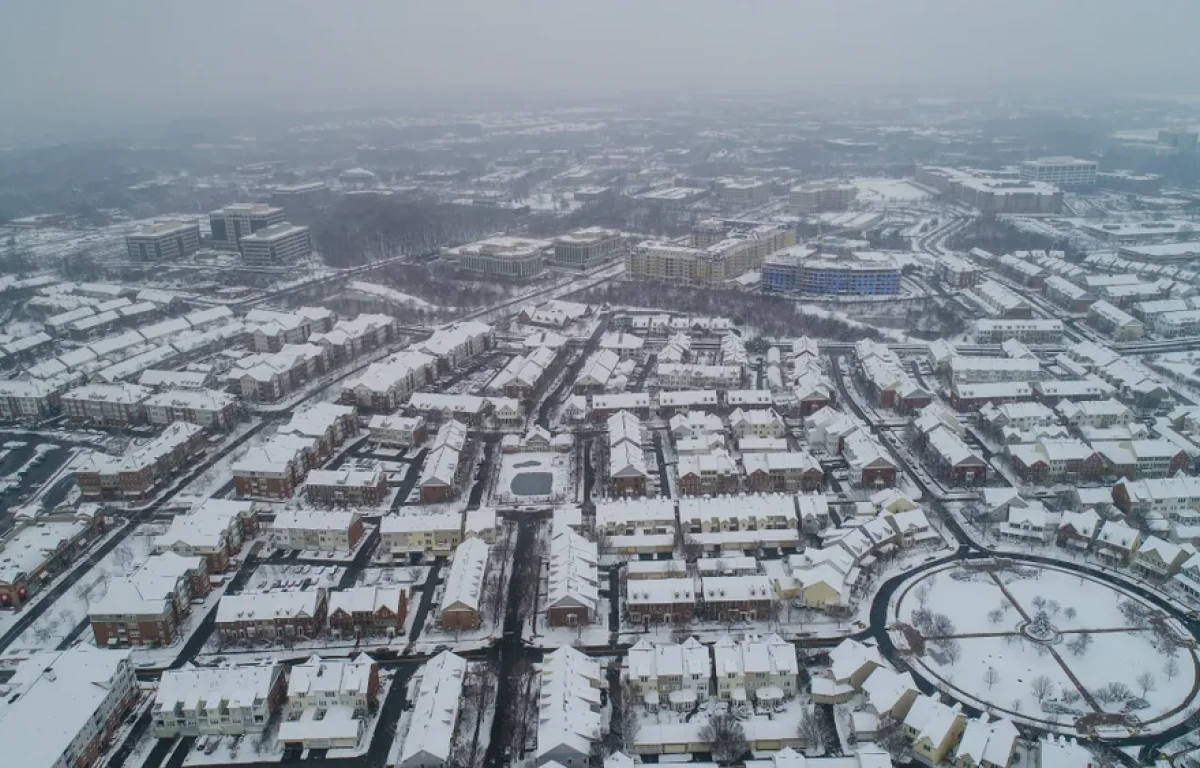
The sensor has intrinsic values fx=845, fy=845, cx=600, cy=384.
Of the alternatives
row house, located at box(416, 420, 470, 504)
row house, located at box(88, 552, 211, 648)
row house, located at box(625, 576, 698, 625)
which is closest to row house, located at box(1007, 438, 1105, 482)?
row house, located at box(625, 576, 698, 625)

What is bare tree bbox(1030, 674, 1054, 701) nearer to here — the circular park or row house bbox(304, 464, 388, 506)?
the circular park

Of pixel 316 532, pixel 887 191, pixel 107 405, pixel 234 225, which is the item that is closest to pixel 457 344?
pixel 107 405

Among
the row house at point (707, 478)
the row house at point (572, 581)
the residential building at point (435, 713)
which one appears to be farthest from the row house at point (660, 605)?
the row house at point (707, 478)

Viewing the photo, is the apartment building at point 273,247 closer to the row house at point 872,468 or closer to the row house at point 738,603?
the row house at point 872,468

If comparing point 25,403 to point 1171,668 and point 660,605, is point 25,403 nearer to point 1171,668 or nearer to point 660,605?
point 660,605

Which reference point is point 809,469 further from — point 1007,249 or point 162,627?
point 1007,249

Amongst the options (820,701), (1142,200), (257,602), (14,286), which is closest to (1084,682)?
(820,701)
